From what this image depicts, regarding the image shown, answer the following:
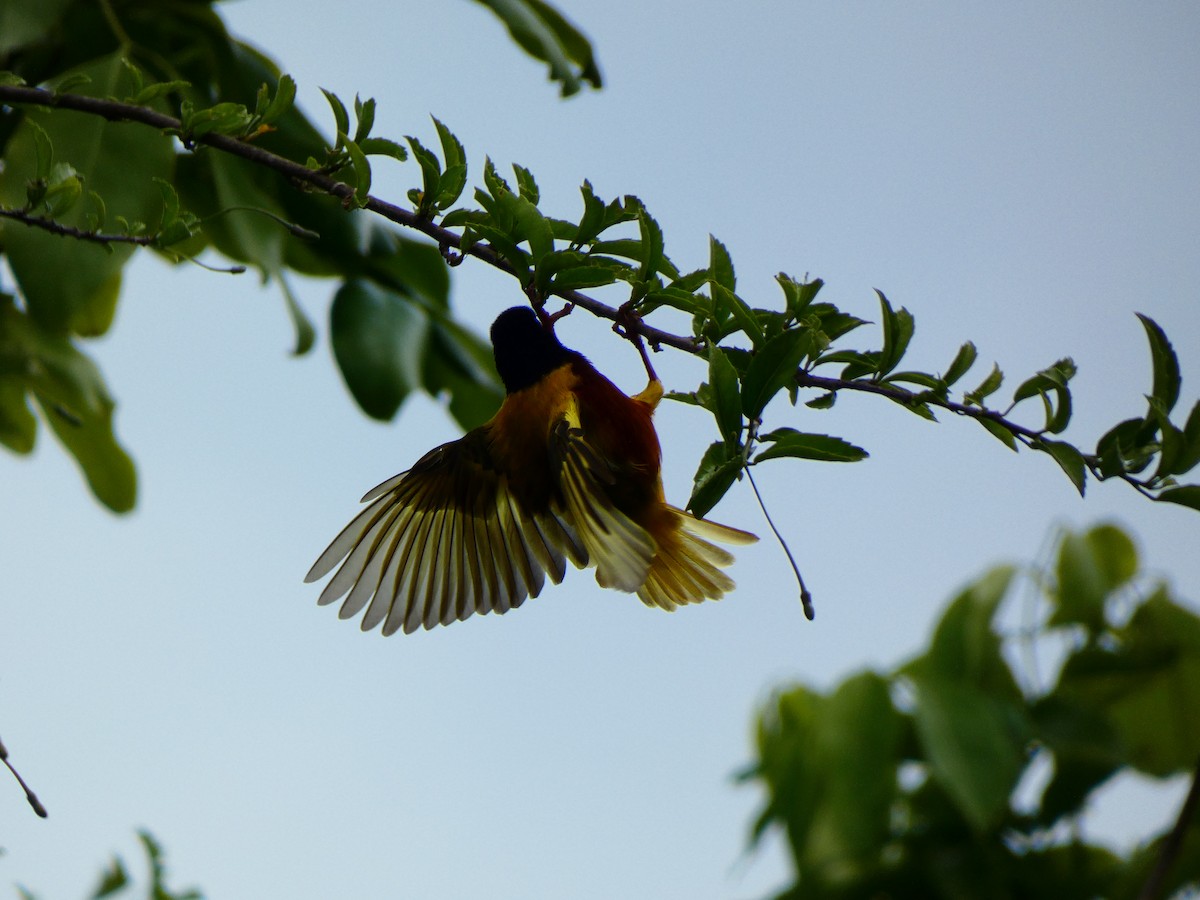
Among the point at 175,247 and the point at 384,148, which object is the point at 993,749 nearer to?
the point at 384,148

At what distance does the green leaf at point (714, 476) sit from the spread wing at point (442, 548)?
475 mm

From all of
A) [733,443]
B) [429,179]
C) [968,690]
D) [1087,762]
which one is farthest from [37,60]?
[1087,762]

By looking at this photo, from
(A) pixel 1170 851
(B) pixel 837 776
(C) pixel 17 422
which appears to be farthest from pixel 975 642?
(C) pixel 17 422

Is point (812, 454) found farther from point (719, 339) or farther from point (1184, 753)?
point (1184, 753)

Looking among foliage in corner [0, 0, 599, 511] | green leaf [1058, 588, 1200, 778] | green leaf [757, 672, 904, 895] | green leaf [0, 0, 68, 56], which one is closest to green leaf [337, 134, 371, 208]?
foliage in corner [0, 0, 599, 511]

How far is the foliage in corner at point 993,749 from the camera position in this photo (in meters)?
0.94

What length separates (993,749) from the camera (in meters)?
0.97

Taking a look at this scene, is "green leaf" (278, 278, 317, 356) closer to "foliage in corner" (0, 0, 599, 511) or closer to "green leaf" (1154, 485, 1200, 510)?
"foliage in corner" (0, 0, 599, 511)

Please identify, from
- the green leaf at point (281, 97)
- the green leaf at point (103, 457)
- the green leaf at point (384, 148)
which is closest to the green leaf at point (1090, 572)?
the green leaf at point (384, 148)

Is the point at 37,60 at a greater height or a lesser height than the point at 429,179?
greater

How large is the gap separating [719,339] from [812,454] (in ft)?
0.47

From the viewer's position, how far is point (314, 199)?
6.98ft

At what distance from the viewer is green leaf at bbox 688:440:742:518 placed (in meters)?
1.01

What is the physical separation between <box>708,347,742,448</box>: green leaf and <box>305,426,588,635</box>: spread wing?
0.51m
